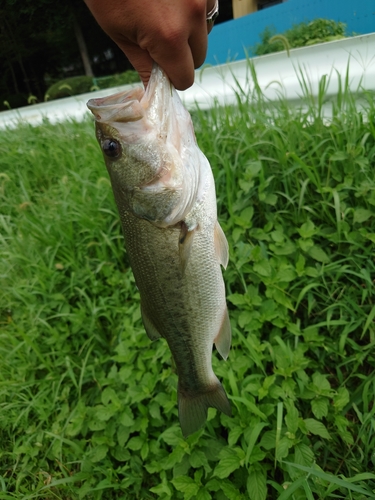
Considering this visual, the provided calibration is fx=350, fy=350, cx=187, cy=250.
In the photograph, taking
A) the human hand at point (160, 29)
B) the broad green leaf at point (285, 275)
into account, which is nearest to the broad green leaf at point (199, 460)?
the broad green leaf at point (285, 275)

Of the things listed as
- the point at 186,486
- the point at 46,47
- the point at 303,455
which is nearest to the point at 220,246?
the point at 303,455

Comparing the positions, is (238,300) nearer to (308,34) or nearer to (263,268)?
(263,268)

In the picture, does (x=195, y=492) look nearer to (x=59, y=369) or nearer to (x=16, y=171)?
(x=59, y=369)

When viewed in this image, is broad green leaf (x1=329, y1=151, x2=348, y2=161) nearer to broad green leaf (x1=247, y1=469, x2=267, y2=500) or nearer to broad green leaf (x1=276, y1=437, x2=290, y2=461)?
broad green leaf (x1=276, y1=437, x2=290, y2=461)

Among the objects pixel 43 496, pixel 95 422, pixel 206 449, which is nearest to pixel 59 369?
pixel 95 422

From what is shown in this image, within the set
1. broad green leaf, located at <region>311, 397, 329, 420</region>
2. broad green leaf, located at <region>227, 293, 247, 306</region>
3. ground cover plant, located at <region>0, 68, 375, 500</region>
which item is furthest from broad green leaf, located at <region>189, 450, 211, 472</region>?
broad green leaf, located at <region>227, 293, 247, 306</region>

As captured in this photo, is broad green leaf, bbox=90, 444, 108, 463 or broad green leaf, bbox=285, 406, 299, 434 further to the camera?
broad green leaf, bbox=90, 444, 108, 463
